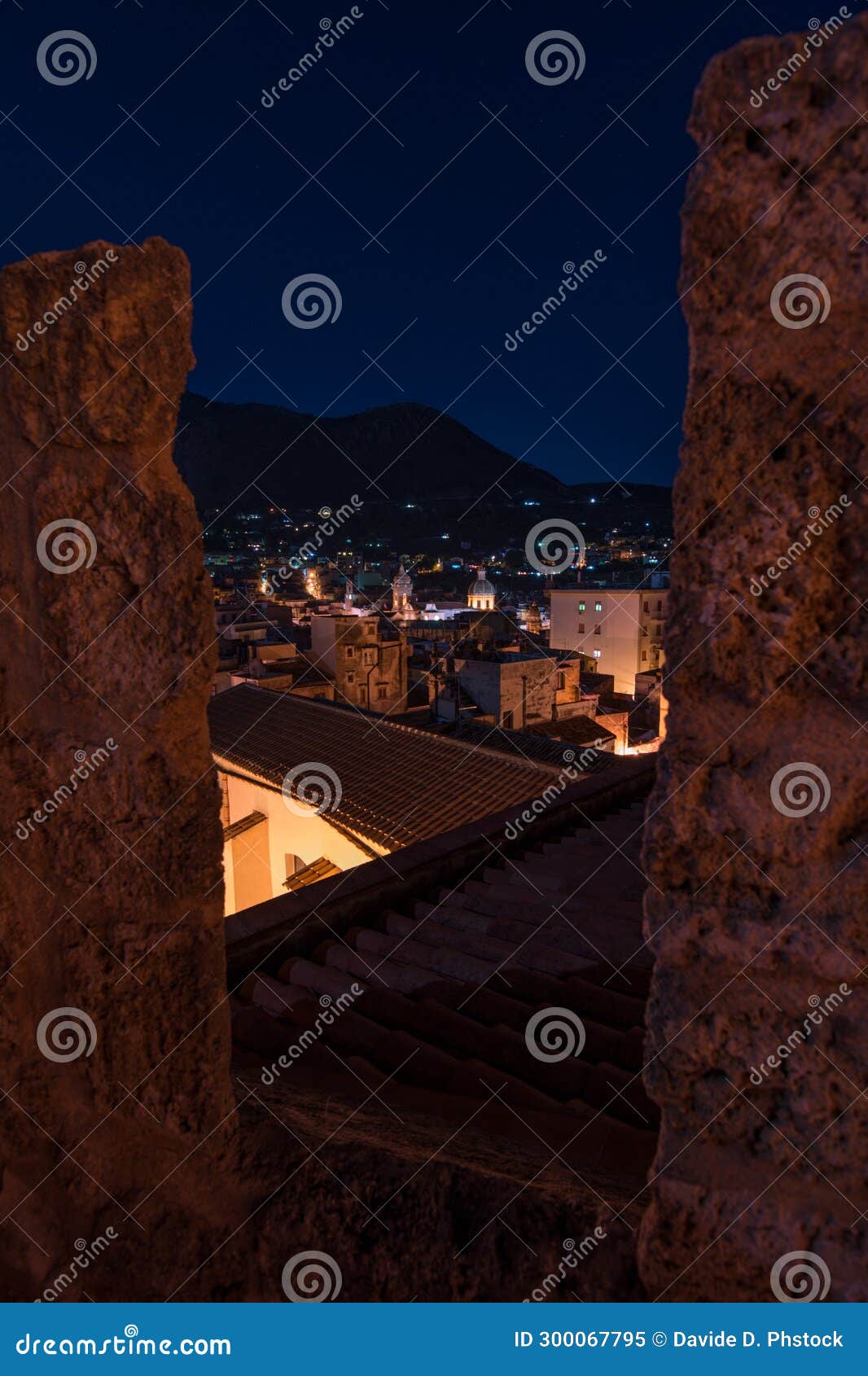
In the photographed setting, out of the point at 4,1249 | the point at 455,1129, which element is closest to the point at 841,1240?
the point at 455,1129

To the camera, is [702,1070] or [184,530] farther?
[184,530]

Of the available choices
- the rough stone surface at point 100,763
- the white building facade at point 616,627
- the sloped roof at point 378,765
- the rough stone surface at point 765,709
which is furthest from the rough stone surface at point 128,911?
the white building facade at point 616,627

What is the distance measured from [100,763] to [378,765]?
1021 cm

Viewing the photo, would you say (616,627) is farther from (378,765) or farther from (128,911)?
(128,911)

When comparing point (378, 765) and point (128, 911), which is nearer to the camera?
point (128, 911)

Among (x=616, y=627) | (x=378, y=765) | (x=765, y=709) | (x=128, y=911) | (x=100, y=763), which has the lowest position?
(x=378, y=765)

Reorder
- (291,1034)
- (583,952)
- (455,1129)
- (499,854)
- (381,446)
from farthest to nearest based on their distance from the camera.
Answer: (381,446)
(499,854)
(583,952)
(291,1034)
(455,1129)

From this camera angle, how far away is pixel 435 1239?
5.69 feet

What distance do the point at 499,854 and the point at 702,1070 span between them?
13.8ft

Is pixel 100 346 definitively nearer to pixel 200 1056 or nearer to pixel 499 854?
pixel 200 1056

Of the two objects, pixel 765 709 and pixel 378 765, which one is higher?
pixel 765 709

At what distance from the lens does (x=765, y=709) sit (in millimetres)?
1340

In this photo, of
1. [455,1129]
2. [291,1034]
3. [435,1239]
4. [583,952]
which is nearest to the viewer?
[435,1239]

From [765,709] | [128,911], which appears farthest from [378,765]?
[765,709]
